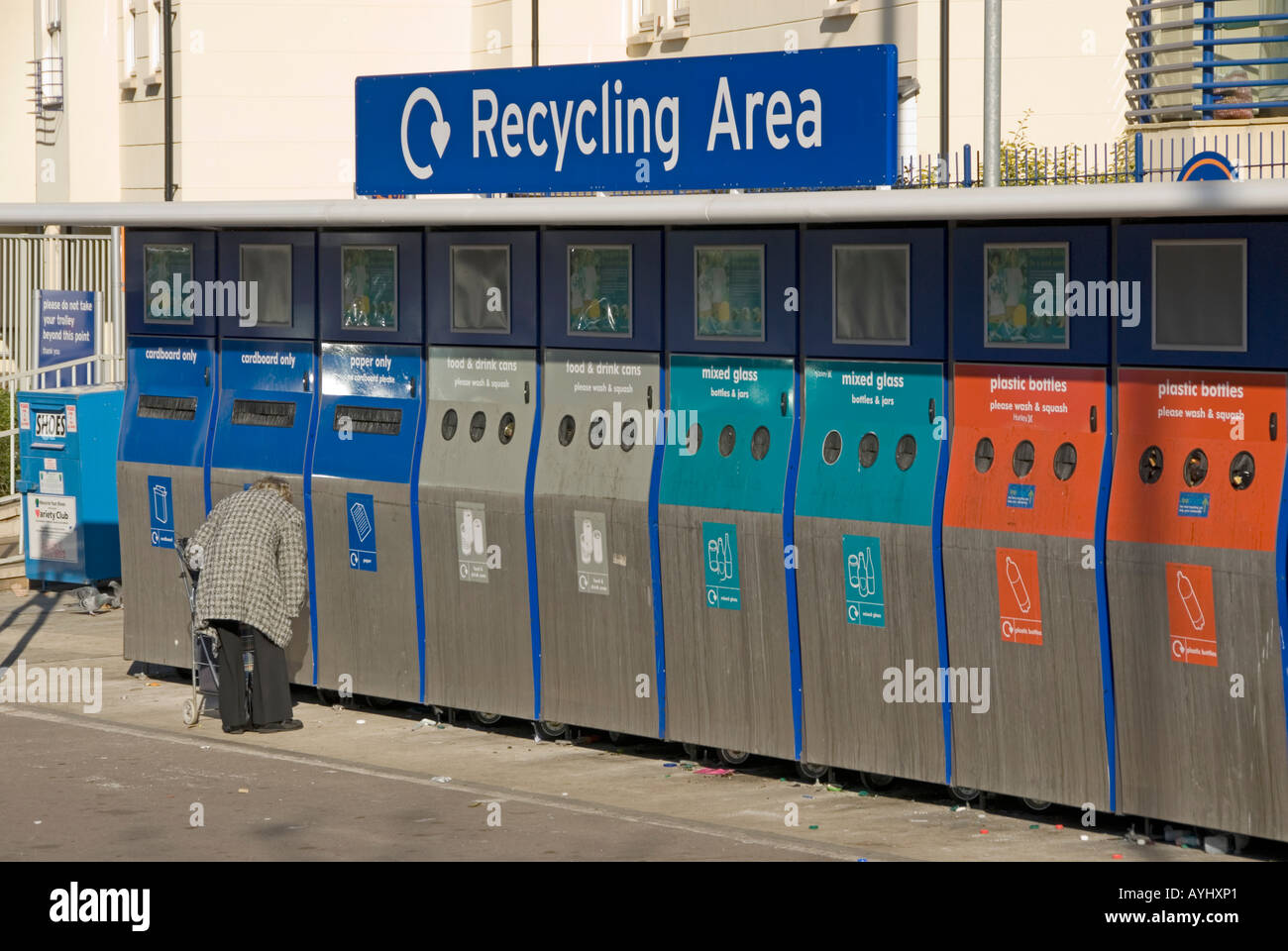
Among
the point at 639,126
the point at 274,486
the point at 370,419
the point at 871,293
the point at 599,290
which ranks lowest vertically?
the point at 274,486

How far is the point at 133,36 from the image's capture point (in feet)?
102

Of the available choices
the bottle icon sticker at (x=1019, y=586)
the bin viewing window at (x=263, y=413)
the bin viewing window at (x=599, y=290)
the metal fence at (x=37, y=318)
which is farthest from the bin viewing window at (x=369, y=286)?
the metal fence at (x=37, y=318)

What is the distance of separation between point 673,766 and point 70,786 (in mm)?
2836

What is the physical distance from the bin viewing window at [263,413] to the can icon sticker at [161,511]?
0.71 meters

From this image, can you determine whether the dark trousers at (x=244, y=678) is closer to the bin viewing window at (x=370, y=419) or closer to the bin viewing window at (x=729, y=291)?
the bin viewing window at (x=370, y=419)

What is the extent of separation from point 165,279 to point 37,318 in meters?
6.81

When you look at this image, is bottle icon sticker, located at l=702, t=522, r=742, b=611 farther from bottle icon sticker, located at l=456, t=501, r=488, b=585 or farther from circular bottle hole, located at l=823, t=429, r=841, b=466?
bottle icon sticker, located at l=456, t=501, r=488, b=585

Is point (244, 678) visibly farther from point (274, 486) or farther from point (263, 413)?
point (263, 413)

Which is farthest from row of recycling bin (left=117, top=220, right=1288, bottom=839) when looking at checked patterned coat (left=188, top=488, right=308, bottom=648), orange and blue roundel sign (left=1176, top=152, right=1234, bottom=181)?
orange and blue roundel sign (left=1176, top=152, right=1234, bottom=181)

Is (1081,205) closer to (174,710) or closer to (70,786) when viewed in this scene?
(70,786)

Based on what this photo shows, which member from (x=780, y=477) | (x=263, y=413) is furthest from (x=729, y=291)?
(x=263, y=413)

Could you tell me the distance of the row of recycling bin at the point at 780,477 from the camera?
750 centimetres

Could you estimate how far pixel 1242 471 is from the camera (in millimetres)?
7336
